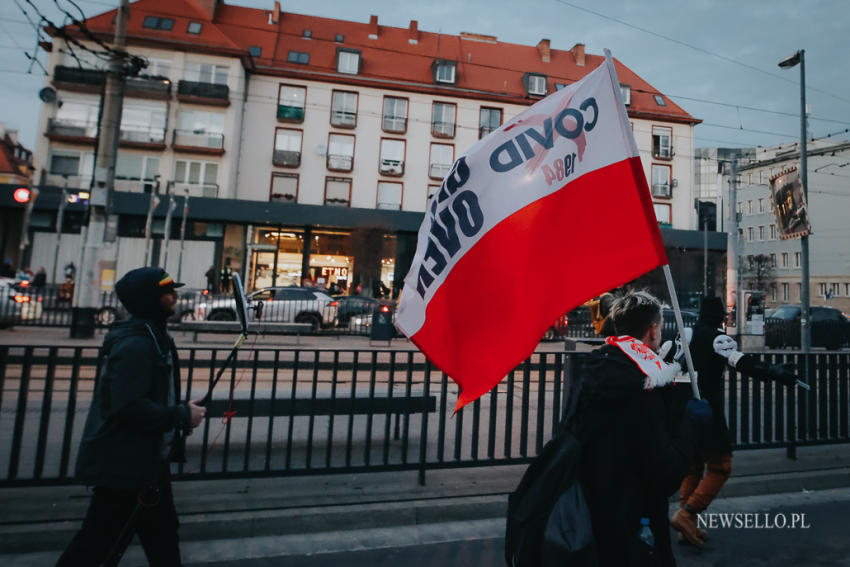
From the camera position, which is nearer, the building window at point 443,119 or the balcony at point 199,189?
the balcony at point 199,189

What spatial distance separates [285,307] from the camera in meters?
16.9

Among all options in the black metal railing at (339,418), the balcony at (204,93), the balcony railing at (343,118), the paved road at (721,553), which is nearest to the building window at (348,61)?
the balcony railing at (343,118)

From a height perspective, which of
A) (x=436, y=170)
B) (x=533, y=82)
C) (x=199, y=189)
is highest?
(x=533, y=82)

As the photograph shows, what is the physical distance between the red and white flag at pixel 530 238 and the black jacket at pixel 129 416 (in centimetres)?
116

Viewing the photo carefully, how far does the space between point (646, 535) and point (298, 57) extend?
37.1m

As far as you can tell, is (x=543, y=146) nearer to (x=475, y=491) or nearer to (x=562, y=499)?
(x=562, y=499)

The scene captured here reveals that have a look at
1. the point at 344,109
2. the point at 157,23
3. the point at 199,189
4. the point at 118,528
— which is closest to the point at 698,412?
the point at 118,528

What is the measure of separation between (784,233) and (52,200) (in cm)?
3403

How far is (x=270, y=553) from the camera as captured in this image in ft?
10.2

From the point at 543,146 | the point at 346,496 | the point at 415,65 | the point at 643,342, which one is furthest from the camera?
the point at 415,65

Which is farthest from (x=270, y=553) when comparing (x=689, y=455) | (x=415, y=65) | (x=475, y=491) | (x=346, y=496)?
(x=415, y=65)

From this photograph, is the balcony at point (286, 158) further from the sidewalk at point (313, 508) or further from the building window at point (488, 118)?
the sidewalk at point (313, 508)

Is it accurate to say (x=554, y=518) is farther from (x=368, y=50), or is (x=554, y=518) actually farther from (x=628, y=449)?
(x=368, y=50)

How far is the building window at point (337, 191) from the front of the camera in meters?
33.0
